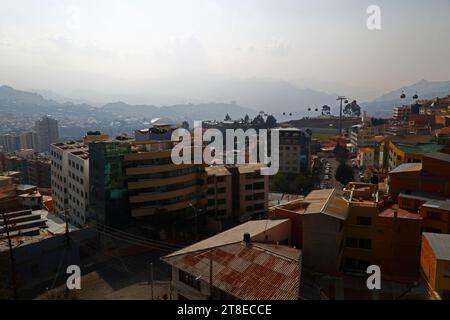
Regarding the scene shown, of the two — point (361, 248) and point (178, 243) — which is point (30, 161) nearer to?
point (178, 243)

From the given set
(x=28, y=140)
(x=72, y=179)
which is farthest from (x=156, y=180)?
(x=28, y=140)

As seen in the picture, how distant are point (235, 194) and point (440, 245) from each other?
17815 millimetres

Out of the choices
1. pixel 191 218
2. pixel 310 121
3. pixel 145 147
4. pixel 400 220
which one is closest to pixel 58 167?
pixel 145 147

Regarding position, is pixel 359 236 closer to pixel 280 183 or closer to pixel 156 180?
pixel 156 180

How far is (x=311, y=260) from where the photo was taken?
13.3 meters

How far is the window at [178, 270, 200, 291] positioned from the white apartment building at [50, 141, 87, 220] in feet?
69.0

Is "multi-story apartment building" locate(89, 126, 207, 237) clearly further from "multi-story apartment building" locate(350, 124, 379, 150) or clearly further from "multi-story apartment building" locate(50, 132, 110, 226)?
"multi-story apartment building" locate(350, 124, 379, 150)

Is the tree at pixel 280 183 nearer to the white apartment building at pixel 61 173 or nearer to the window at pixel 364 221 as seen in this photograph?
the white apartment building at pixel 61 173

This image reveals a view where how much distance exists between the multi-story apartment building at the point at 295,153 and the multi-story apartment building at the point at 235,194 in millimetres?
19205

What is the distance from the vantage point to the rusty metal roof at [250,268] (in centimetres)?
911

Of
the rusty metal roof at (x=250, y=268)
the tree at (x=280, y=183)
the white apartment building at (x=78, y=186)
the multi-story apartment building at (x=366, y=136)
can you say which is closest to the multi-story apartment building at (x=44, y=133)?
the tree at (x=280, y=183)

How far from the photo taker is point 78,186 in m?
26.8

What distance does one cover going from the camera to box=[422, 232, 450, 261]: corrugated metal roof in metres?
10.9

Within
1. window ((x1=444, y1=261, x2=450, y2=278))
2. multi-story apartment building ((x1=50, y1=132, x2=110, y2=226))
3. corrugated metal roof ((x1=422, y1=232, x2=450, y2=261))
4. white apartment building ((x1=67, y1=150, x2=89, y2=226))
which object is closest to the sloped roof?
corrugated metal roof ((x1=422, y1=232, x2=450, y2=261))
